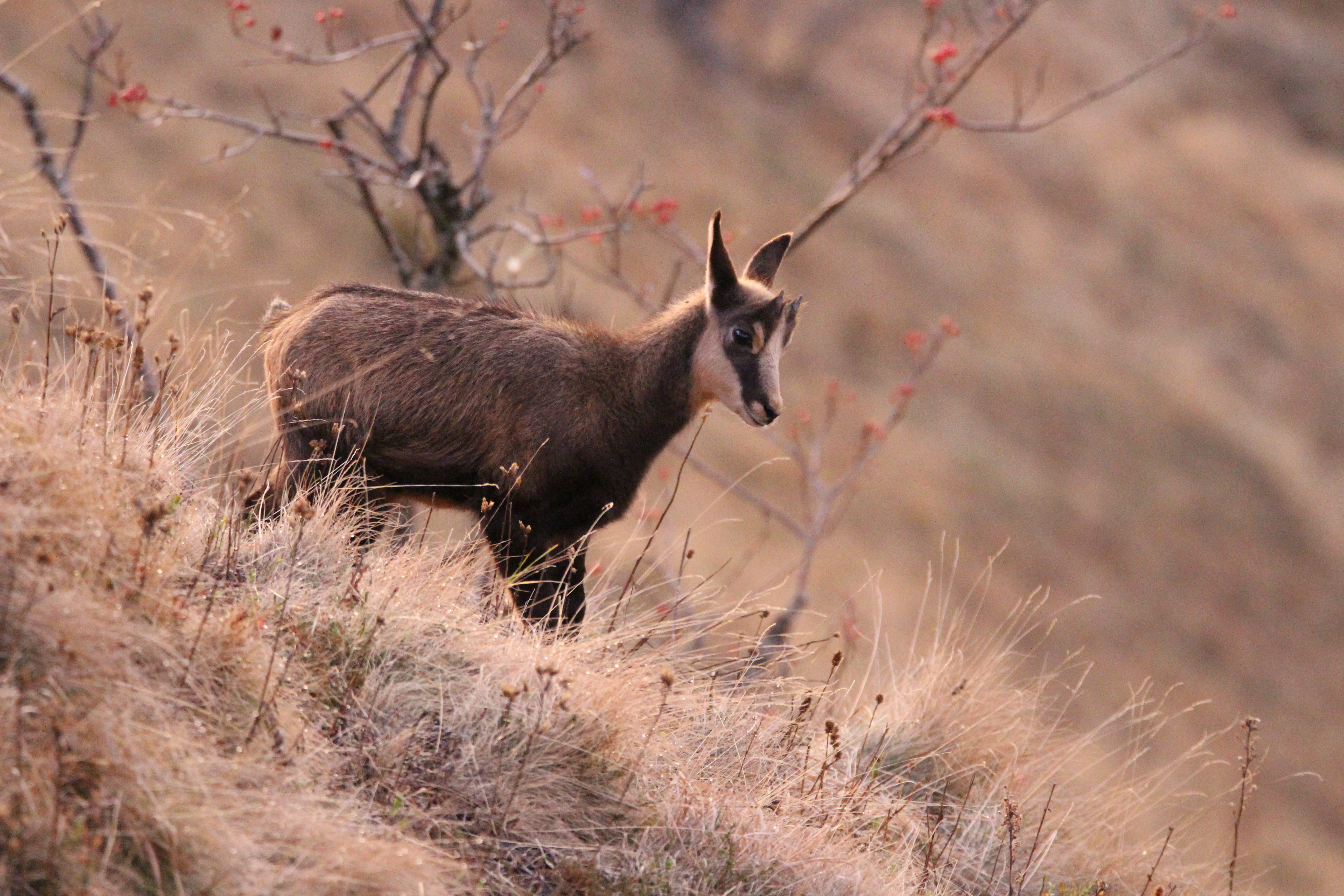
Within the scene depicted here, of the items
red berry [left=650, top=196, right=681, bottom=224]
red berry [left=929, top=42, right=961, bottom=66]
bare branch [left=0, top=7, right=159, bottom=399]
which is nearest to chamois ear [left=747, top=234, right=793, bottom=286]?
→ red berry [left=650, top=196, right=681, bottom=224]

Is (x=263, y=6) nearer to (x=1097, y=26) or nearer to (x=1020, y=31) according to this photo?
(x=1020, y=31)

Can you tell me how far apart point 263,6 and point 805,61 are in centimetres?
2045

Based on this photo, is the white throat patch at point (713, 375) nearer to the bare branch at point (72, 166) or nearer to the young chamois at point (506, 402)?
the young chamois at point (506, 402)

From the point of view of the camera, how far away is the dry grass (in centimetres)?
411

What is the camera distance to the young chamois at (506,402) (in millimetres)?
6930

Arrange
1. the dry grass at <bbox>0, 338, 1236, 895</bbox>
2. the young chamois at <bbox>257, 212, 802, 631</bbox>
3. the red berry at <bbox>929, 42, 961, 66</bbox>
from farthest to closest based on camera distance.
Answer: the red berry at <bbox>929, 42, 961, 66</bbox> → the young chamois at <bbox>257, 212, 802, 631</bbox> → the dry grass at <bbox>0, 338, 1236, 895</bbox>

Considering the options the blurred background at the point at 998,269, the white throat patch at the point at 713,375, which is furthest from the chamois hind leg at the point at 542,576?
the blurred background at the point at 998,269

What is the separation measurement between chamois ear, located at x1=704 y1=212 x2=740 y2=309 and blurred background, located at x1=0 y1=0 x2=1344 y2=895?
588 centimetres

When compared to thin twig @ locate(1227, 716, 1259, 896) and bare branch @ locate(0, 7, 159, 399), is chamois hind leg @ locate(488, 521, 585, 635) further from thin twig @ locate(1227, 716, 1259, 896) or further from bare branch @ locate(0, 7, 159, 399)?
thin twig @ locate(1227, 716, 1259, 896)

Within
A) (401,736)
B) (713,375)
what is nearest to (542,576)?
(713,375)

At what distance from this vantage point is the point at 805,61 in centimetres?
5062

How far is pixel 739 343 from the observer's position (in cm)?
739

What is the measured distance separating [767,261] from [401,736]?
417cm

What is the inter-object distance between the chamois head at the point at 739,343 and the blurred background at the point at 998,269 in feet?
19.2
